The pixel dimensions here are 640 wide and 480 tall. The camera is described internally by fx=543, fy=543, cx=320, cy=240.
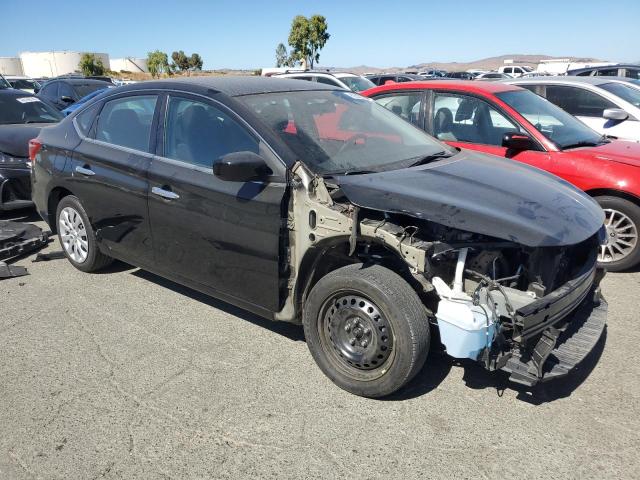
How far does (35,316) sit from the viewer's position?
4.30 meters

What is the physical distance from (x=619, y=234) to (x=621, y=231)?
0.04 metres

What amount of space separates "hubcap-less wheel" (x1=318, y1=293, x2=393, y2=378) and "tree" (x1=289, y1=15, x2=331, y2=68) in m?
54.6

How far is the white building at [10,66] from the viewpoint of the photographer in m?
72.5

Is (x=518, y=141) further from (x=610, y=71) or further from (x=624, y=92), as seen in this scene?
(x=610, y=71)

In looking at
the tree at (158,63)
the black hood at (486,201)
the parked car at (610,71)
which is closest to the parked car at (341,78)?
the parked car at (610,71)

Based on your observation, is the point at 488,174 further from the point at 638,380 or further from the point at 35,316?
the point at 35,316

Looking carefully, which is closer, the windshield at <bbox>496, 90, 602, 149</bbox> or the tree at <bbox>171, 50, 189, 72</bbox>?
the windshield at <bbox>496, 90, 602, 149</bbox>

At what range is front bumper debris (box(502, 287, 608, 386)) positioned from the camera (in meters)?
2.85

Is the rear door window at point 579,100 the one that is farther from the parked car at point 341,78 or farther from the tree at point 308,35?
the tree at point 308,35

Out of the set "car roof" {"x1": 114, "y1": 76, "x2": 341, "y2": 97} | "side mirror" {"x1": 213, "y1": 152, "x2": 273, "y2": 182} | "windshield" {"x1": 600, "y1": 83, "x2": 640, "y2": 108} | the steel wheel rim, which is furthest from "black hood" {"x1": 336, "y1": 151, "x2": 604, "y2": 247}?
"windshield" {"x1": 600, "y1": 83, "x2": 640, "y2": 108}

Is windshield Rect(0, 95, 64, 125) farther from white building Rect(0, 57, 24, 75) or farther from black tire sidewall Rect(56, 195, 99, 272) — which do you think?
white building Rect(0, 57, 24, 75)

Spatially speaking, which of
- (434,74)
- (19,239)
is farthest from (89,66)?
(19,239)

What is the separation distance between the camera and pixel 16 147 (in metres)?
6.73

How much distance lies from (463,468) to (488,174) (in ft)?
6.04
